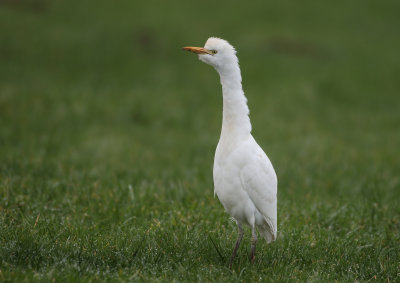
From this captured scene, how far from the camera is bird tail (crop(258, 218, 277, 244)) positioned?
462 cm

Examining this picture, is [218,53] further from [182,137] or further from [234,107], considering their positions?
[182,137]

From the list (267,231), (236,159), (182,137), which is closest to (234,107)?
(236,159)

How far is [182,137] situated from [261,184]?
23.1ft

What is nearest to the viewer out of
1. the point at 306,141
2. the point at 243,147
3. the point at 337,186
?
the point at 243,147

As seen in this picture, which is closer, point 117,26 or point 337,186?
point 337,186

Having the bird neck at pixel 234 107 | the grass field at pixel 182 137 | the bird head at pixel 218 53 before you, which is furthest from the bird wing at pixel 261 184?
the bird head at pixel 218 53

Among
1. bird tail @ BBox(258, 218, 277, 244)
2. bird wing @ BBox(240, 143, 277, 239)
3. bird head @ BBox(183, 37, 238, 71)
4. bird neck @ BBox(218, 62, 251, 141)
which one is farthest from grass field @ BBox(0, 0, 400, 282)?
bird head @ BBox(183, 37, 238, 71)

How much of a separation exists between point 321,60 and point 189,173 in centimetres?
1137

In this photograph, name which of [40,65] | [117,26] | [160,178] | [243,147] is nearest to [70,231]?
→ [243,147]

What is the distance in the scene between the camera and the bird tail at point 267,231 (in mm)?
4621

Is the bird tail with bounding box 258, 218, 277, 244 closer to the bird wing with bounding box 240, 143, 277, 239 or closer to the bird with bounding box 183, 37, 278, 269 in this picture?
the bird wing with bounding box 240, 143, 277, 239

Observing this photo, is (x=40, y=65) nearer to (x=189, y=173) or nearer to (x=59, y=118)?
(x=59, y=118)

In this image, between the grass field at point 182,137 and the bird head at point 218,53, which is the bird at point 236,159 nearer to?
the bird head at point 218,53

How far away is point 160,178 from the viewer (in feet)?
25.9
